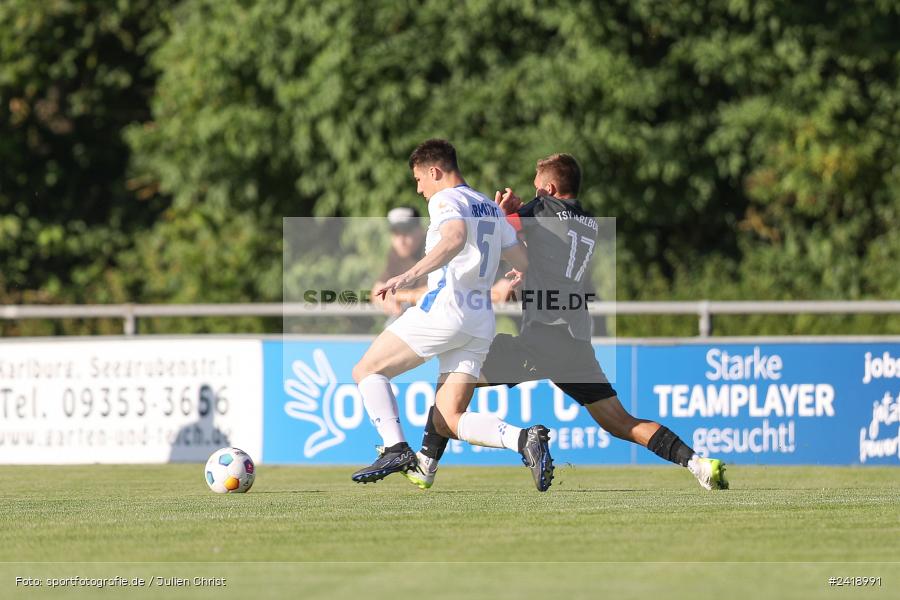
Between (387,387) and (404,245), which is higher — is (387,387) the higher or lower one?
the lower one

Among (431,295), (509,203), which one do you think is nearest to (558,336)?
(431,295)

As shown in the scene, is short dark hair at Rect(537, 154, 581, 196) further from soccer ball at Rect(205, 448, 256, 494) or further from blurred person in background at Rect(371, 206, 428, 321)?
blurred person in background at Rect(371, 206, 428, 321)

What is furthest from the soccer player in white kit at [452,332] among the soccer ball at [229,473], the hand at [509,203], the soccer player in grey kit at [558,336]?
the soccer ball at [229,473]

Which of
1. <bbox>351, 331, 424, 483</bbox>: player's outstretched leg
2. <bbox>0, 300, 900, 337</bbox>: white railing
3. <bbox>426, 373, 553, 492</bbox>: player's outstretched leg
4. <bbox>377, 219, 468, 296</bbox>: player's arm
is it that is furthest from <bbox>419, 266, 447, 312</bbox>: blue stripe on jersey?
<bbox>0, 300, 900, 337</bbox>: white railing

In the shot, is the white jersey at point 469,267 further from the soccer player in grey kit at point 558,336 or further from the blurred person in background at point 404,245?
the blurred person in background at point 404,245

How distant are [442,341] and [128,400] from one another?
18.5 feet

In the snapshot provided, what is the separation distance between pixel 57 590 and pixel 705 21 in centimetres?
1457

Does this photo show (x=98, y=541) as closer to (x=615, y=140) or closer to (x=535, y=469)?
(x=535, y=469)

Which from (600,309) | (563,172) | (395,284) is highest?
(563,172)

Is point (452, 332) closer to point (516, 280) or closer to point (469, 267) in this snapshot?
point (469, 267)

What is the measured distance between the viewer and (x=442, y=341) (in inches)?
368

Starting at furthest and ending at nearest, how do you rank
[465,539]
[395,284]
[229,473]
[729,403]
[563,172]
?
[729,403], [229,473], [563,172], [395,284], [465,539]

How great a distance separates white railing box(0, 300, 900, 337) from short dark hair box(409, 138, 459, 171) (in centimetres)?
421

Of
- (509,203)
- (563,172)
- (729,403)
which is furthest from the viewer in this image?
(729,403)
